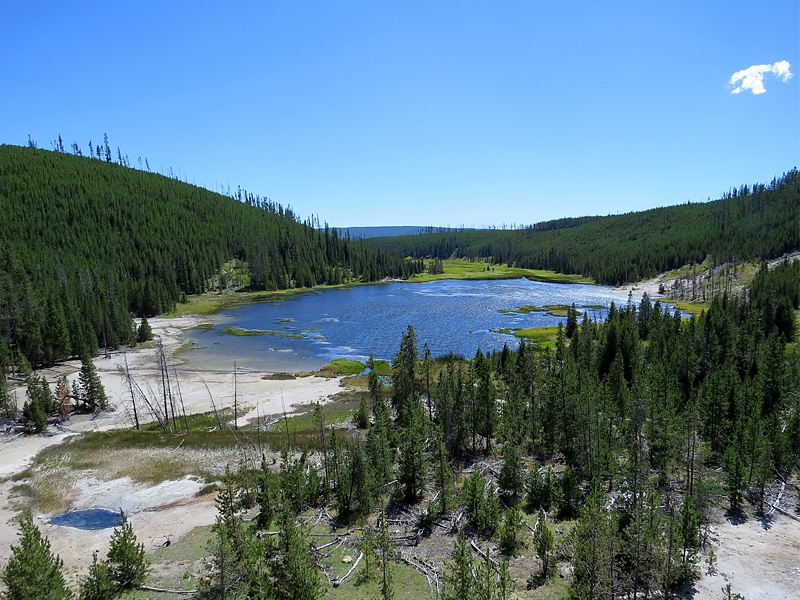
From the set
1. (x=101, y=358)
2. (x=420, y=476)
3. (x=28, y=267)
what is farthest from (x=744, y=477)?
(x=28, y=267)

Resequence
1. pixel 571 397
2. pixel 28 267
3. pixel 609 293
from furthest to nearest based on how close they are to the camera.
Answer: pixel 609 293 → pixel 28 267 → pixel 571 397

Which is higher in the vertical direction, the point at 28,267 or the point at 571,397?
the point at 28,267

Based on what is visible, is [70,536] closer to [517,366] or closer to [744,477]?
[744,477]

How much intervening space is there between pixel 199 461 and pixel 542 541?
98.8 feet

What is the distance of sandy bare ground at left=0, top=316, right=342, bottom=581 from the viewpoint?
25.8m

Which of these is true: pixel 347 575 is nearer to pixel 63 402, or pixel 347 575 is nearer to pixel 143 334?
pixel 63 402

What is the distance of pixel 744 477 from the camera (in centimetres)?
2809

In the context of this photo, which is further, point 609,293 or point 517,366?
point 609,293

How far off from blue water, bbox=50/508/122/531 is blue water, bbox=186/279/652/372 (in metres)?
43.7

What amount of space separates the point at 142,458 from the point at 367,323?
76669mm

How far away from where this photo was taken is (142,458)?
38.3m

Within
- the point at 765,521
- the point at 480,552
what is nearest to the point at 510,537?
the point at 480,552

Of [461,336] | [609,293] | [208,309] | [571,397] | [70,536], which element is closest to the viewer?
[70,536]

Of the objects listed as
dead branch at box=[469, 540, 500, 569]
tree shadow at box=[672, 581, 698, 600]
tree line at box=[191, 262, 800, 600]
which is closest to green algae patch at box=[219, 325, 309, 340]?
tree line at box=[191, 262, 800, 600]
